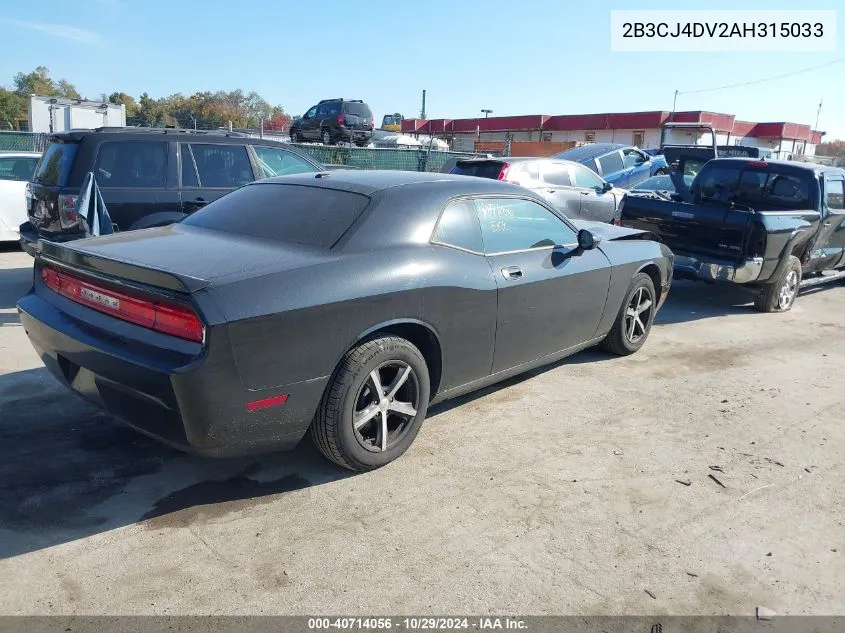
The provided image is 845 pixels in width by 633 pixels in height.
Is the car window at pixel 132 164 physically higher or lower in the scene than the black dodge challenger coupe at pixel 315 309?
higher

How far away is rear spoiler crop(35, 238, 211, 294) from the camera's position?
2.89 meters

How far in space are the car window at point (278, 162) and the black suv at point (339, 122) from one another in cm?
1606

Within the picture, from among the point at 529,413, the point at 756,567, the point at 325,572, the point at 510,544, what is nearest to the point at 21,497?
the point at 325,572

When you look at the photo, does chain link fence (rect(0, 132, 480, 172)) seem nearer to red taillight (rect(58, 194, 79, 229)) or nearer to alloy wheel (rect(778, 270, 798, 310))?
alloy wheel (rect(778, 270, 798, 310))

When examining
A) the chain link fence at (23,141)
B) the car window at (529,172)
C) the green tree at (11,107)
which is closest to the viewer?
the car window at (529,172)

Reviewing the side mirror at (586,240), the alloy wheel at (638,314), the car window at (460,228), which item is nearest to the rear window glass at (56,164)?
the car window at (460,228)

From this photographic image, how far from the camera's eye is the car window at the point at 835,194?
8.41 meters

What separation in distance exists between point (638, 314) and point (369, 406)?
3263 millimetres

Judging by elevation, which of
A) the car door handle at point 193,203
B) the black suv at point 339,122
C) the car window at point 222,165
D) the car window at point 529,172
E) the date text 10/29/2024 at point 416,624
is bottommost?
the date text 10/29/2024 at point 416,624

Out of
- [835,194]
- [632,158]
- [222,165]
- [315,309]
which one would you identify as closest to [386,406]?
[315,309]

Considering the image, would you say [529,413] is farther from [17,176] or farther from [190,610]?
[17,176]

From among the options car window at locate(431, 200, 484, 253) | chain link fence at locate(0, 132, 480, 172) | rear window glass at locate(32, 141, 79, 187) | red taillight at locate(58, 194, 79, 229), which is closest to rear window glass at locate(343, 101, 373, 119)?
chain link fence at locate(0, 132, 480, 172)

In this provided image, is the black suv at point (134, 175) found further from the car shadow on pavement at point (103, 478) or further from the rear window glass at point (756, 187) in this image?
the rear window glass at point (756, 187)

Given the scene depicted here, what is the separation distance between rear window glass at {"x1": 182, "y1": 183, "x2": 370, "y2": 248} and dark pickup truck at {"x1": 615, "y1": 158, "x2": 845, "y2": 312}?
5087 millimetres
